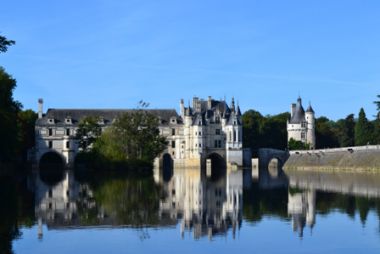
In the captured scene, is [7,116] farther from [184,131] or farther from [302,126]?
[302,126]

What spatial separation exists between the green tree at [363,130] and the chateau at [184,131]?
16640 mm

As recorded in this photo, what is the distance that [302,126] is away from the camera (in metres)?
102

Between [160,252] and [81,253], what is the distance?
188 cm

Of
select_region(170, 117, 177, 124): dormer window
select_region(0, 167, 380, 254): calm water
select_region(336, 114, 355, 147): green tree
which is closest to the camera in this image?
select_region(0, 167, 380, 254): calm water

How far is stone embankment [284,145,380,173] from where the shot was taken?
6725cm

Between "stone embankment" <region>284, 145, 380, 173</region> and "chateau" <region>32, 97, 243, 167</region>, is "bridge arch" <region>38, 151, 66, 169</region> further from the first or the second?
"stone embankment" <region>284, 145, 380, 173</region>

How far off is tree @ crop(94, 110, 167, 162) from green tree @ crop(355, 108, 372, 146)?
33420 mm

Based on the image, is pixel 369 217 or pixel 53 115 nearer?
pixel 369 217

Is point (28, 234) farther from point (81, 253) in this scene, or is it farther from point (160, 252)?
point (160, 252)

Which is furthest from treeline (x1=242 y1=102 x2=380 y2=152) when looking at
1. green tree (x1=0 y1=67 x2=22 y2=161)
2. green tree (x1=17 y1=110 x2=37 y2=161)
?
Answer: green tree (x1=0 y1=67 x2=22 y2=161)

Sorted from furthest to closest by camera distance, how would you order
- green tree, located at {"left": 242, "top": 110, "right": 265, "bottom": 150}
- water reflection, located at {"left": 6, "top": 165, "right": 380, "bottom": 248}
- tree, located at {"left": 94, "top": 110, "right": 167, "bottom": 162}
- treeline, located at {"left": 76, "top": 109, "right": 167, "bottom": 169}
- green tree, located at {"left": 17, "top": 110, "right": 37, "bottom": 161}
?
green tree, located at {"left": 242, "top": 110, "right": 265, "bottom": 150}
green tree, located at {"left": 17, "top": 110, "right": 37, "bottom": 161}
tree, located at {"left": 94, "top": 110, "right": 167, "bottom": 162}
treeline, located at {"left": 76, "top": 109, "right": 167, "bottom": 169}
water reflection, located at {"left": 6, "top": 165, "right": 380, "bottom": 248}

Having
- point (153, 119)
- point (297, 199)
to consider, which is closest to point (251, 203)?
point (297, 199)

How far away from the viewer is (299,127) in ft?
335

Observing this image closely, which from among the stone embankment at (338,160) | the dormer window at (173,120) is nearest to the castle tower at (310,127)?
the stone embankment at (338,160)
